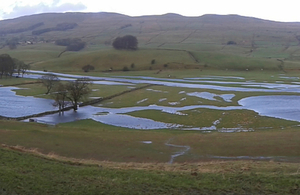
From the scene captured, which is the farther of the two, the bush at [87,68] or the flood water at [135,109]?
the bush at [87,68]

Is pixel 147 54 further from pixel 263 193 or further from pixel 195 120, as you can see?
pixel 263 193

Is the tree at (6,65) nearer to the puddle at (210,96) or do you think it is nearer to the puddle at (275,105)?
the puddle at (210,96)

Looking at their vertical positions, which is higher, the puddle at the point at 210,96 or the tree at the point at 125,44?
the tree at the point at 125,44

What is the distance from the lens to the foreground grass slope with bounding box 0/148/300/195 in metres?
16.3

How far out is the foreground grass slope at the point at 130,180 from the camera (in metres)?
16.3

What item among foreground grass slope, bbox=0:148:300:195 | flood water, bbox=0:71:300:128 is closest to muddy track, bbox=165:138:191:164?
foreground grass slope, bbox=0:148:300:195

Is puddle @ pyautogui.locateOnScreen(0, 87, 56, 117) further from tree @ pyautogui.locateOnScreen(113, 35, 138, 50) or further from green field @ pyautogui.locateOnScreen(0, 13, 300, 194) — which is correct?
tree @ pyautogui.locateOnScreen(113, 35, 138, 50)

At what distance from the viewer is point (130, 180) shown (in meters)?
18.1

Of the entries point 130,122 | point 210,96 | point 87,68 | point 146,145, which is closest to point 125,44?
point 87,68

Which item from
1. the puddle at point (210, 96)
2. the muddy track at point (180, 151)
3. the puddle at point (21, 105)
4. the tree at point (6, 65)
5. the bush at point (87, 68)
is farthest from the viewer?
the bush at point (87, 68)

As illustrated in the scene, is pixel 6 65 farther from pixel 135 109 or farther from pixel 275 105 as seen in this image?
pixel 275 105

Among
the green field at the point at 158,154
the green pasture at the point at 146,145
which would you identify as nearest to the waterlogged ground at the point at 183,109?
the green field at the point at 158,154

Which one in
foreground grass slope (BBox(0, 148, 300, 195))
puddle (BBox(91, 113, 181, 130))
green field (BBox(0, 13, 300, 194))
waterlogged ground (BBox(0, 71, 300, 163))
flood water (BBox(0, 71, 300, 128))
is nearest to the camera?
foreground grass slope (BBox(0, 148, 300, 195))

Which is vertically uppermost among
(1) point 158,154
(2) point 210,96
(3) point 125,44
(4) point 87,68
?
(3) point 125,44
